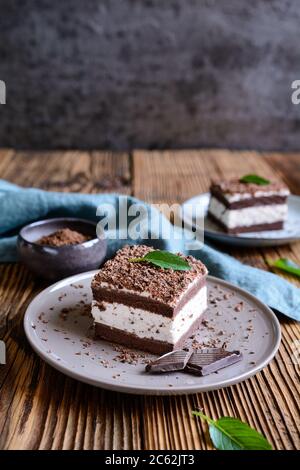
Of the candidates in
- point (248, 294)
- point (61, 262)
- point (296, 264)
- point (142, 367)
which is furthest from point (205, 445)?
point (296, 264)

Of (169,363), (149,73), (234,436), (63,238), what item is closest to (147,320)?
(169,363)

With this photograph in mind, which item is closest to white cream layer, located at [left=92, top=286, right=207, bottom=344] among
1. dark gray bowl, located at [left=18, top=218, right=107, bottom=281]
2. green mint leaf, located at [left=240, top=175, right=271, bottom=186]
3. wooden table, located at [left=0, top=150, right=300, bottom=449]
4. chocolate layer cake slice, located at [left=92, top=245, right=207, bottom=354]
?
chocolate layer cake slice, located at [left=92, top=245, right=207, bottom=354]

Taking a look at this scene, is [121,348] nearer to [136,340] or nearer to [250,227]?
[136,340]

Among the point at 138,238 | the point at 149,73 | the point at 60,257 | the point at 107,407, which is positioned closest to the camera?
the point at 107,407

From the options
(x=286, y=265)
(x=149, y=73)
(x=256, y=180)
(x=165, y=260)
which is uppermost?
(x=165, y=260)

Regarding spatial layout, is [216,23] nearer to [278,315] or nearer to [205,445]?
[278,315]

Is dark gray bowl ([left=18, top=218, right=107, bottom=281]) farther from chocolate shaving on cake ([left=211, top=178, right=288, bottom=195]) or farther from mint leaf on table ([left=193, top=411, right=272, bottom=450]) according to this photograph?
mint leaf on table ([left=193, top=411, right=272, bottom=450])

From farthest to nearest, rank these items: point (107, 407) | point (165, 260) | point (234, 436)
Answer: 1. point (165, 260)
2. point (107, 407)
3. point (234, 436)
